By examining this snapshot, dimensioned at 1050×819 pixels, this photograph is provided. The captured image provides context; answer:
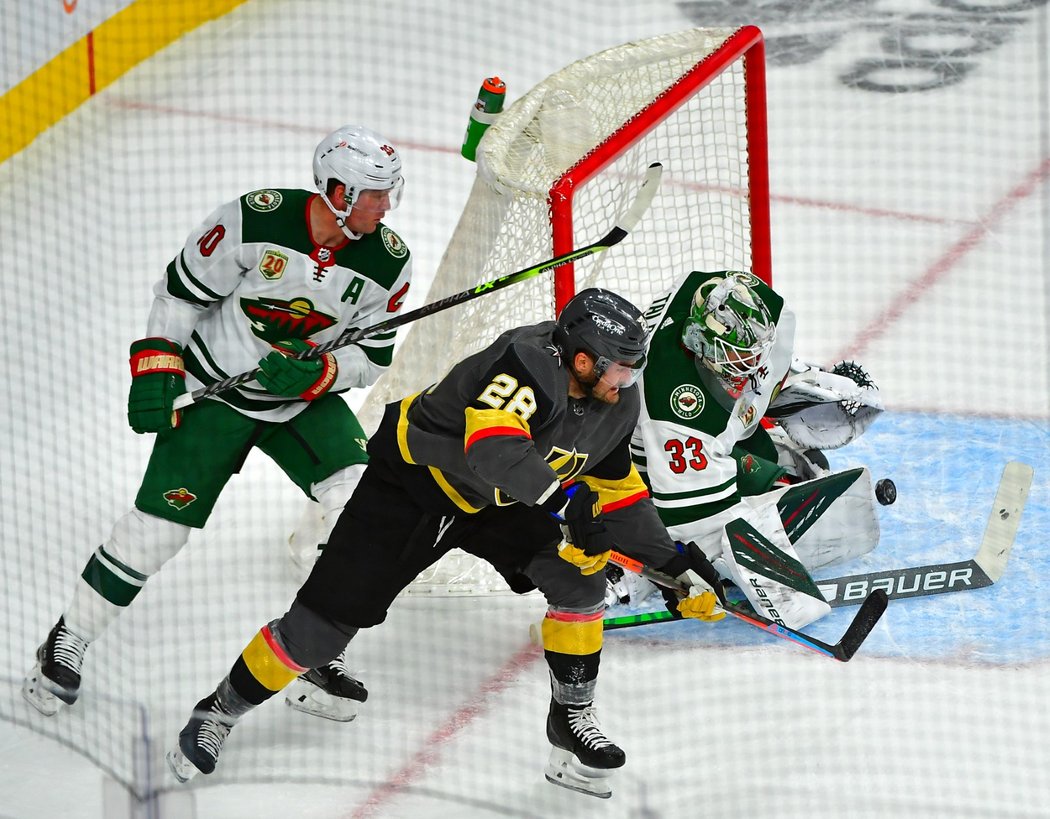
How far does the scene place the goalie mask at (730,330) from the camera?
11.6 feet

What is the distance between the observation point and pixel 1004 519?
13.3 ft

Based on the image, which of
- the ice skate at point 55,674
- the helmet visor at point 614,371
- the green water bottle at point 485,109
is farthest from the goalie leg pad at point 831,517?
the ice skate at point 55,674

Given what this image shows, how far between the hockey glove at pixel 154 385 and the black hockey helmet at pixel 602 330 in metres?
0.94

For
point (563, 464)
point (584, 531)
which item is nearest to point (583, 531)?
point (584, 531)

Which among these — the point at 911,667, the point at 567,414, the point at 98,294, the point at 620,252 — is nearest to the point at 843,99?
the point at 620,252

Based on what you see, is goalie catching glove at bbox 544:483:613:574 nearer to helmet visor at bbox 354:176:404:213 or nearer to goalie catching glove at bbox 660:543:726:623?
goalie catching glove at bbox 660:543:726:623

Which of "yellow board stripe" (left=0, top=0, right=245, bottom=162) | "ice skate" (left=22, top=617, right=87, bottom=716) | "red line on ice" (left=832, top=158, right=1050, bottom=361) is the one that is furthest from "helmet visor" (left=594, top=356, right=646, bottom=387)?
"yellow board stripe" (left=0, top=0, right=245, bottom=162)

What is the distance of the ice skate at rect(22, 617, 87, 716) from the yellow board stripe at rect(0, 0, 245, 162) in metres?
2.93

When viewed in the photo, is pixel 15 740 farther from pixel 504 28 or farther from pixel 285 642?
pixel 504 28

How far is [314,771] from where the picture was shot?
3.27 meters

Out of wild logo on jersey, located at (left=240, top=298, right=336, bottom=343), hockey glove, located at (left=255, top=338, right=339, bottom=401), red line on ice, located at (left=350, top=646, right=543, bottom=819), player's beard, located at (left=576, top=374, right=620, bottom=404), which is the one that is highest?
player's beard, located at (left=576, top=374, right=620, bottom=404)

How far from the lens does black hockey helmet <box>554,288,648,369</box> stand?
284 centimetres

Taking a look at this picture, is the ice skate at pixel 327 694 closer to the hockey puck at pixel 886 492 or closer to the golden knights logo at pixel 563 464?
the golden knights logo at pixel 563 464

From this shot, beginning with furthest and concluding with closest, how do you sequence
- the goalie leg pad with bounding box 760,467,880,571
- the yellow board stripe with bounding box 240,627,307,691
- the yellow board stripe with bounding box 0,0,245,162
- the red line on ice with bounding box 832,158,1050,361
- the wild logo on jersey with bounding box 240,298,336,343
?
the yellow board stripe with bounding box 0,0,245,162 → the red line on ice with bounding box 832,158,1050,361 → the goalie leg pad with bounding box 760,467,880,571 → the wild logo on jersey with bounding box 240,298,336,343 → the yellow board stripe with bounding box 240,627,307,691
